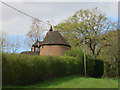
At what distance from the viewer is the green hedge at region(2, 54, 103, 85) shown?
11609 millimetres

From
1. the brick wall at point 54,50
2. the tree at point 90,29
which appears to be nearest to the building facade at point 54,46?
the brick wall at point 54,50

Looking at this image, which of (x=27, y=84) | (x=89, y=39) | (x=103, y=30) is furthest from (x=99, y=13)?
(x=27, y=84)

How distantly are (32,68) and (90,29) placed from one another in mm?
32810

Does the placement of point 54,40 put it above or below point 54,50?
above

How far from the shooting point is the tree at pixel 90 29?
4341 centimetres

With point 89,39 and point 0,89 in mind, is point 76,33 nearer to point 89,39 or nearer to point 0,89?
point 89,39

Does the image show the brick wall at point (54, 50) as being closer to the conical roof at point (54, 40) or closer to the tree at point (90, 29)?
the conical roof at point (54, 40)

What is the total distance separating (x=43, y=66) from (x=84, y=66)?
10.5 meters

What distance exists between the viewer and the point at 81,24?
43875mm

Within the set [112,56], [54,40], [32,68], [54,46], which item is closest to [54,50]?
[54,46]

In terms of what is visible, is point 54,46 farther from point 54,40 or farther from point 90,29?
point 90,29

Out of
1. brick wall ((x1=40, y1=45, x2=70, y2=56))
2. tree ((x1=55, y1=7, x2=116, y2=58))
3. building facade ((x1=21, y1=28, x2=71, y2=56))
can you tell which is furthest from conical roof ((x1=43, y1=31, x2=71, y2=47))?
tree ((x1=55, y1=7, x2=116, y2=58))

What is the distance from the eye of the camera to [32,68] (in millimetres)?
13727

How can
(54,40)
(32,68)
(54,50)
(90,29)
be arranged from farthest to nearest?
(90,29) < (54,40) < (54,50) < (32,68)
